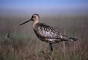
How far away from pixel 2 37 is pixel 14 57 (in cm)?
27

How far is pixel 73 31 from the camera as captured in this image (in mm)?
2041

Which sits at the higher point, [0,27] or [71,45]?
[0,27]

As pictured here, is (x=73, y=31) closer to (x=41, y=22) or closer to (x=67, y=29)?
(x=67, y=29)

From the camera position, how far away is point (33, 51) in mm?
1967

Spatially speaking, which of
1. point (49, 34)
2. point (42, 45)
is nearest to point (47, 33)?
point (49, 34)

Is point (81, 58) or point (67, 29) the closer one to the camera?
point (81, 58)

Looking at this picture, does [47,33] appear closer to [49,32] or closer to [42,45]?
[49,32]

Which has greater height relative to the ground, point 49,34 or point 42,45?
point 49,34

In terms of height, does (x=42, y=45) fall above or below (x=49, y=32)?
below

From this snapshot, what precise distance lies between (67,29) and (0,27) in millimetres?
769

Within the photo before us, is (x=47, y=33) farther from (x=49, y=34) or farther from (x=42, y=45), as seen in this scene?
(x=42, y=45)

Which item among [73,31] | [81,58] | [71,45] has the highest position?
[73,31]

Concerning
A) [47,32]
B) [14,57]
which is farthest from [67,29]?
[14,57]

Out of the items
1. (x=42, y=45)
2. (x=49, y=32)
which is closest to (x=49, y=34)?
(x=49, y=32)
